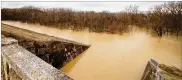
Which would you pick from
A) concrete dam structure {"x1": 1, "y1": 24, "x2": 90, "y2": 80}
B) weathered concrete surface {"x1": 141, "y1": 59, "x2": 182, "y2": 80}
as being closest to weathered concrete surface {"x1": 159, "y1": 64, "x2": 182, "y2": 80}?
weathered concrete surface {"x1": 141, "y1": 59, "x2": 182, "y2": 80}

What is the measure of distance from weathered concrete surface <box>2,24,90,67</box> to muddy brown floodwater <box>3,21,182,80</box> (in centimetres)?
6

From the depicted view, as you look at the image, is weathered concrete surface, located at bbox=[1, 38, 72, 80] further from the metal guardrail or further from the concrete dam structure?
the metal guardrail

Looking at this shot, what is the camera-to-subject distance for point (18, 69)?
2.05m

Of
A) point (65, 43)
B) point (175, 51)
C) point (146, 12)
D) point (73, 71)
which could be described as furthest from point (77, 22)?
point (175, 51)

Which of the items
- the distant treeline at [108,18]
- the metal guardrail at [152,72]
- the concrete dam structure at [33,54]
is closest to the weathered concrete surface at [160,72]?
the metal guardrail at [152,72]

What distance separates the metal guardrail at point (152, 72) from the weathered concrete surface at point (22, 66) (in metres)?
0.49

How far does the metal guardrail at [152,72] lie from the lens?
64.1 inches

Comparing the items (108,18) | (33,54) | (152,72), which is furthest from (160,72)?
(33,54)

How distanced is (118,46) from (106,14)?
9.4 inches

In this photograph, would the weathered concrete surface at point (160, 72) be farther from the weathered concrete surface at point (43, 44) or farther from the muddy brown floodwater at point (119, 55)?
the weathered concrete surface at point (43, 44)

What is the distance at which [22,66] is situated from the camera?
6.76 feet

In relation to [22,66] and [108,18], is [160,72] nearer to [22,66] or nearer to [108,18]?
[108,18]

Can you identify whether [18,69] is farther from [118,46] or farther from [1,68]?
[118,46]

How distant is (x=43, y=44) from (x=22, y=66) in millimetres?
344
